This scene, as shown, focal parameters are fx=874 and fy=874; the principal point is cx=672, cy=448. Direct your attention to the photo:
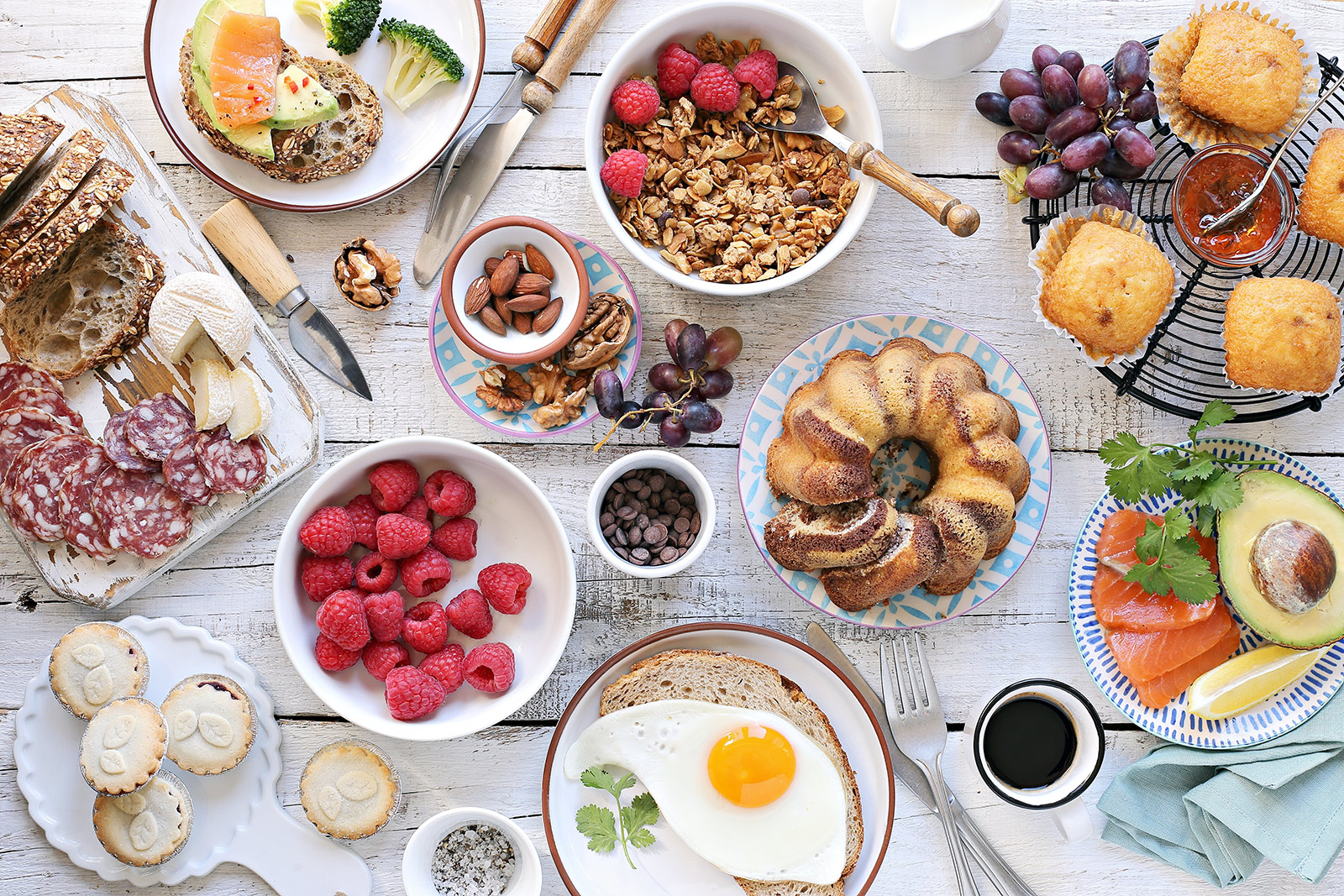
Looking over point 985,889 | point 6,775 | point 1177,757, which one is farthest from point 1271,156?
point 6,775

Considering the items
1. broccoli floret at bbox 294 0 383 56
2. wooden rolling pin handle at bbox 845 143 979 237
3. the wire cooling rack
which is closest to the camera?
wooden rolling pin handle at bbox 845 143 979 237

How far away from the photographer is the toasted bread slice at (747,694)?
6.10 feet

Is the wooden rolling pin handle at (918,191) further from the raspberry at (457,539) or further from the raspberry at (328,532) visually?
the raspberry at (328,532)

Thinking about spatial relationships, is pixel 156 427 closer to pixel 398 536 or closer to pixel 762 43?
pixel 398 536

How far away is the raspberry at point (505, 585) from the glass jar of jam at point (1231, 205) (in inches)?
61.4

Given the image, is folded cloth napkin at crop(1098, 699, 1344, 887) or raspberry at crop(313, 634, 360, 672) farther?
folded cloth napkin at crop(1098, 699, 1344, 887)

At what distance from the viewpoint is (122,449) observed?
5.99 feet

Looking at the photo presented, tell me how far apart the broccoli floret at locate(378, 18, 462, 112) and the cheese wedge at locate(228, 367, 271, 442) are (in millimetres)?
670

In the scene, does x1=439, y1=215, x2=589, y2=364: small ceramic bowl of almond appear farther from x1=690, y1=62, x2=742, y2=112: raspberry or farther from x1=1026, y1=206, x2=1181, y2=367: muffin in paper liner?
x1=1026, y1=206, x2=1181, y2=367: muffin in paper liner

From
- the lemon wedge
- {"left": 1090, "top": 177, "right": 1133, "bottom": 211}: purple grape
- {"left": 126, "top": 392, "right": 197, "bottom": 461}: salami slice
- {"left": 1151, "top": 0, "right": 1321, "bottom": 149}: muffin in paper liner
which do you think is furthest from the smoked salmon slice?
the lemon wedge

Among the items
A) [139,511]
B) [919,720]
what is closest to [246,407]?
[139,511]

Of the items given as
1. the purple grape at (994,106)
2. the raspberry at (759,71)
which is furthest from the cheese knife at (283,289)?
the purple grape at (994,106)

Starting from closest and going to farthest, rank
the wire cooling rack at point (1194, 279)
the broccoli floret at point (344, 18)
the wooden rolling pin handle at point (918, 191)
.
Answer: the wooden rolling pin handle at point (918, 191), the broccoli floret at point (344, 18), the wire cooling rack at point (1194, 279)

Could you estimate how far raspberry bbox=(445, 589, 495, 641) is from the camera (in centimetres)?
182
